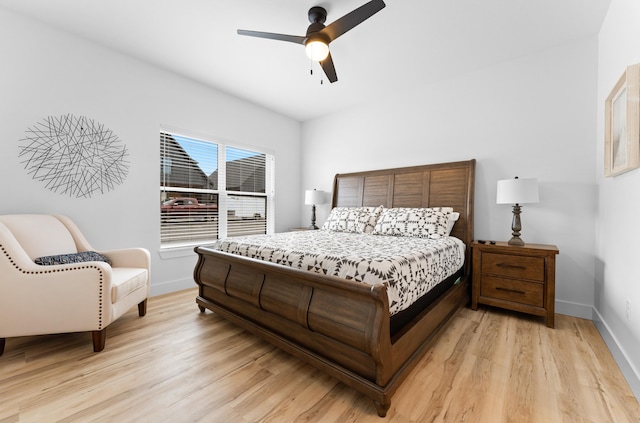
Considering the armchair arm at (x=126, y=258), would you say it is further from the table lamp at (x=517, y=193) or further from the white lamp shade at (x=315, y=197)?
the table lamp at (x=517, y=193)

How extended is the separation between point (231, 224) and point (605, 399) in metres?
4.12

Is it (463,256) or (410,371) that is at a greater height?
(463,256)

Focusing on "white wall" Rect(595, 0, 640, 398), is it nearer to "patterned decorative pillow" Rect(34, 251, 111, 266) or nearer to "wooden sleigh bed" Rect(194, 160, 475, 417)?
"wooden sleigh bed" Rect(194, 160, 475, 417)

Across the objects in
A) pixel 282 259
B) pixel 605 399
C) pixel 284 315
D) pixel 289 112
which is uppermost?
pixel 289 112

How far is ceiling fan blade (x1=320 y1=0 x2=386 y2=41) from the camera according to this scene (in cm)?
181

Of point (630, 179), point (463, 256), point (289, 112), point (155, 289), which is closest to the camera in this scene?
point (630, 179)

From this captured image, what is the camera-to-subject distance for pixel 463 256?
292 centimetres

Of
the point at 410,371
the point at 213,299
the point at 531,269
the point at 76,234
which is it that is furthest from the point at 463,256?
the point at 76,234

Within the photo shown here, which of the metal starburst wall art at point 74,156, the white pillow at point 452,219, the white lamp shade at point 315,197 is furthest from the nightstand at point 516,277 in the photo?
the metal starburst wall art at point 74,156

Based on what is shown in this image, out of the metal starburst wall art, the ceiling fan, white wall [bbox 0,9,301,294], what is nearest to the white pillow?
the ceiling fan

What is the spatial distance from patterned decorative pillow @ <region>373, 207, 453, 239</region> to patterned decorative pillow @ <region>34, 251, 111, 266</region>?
286 centimetres

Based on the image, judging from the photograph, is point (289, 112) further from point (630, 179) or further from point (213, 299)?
point (630, 179)

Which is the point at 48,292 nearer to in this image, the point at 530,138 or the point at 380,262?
the point at 380,262

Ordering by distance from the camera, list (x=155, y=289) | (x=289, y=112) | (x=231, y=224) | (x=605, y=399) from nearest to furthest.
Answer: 1. (x=605, y=399)
2. (x=155, y=289)
3. (x=231, y=224)
4. (x=289, y=112)
